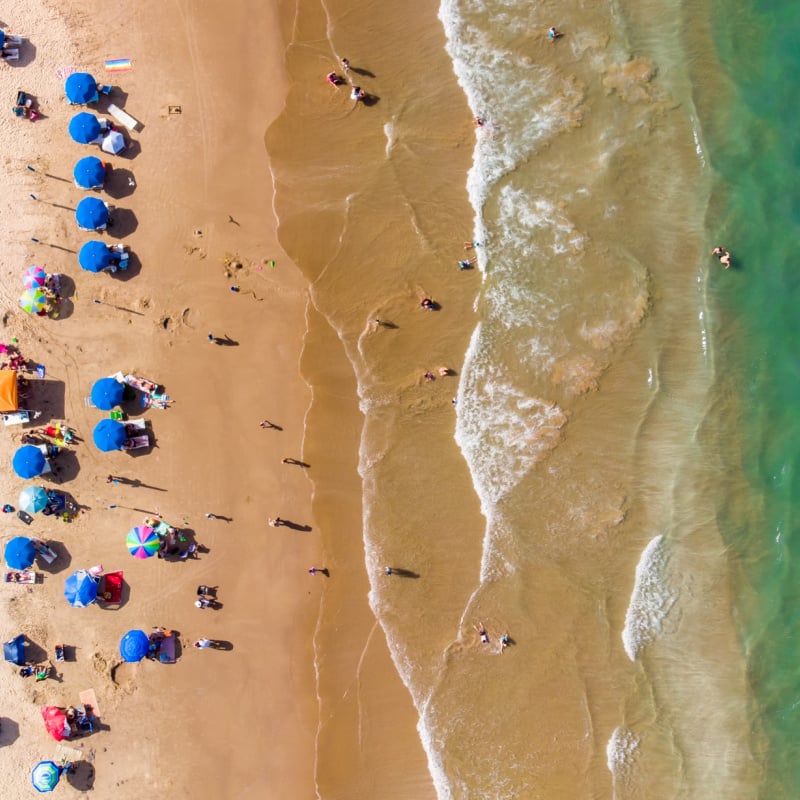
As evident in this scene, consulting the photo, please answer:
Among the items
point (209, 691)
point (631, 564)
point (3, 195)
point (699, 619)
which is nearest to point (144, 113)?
point (3, 195)

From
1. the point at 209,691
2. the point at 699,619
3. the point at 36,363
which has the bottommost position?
the point at 209,691

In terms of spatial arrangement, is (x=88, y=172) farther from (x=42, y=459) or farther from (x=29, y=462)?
(x=29, y=462)

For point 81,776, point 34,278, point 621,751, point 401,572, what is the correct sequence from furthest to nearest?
point 81,776 → point 34,278 → point 401,572 → point 621,751

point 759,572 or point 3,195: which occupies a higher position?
point 3,195

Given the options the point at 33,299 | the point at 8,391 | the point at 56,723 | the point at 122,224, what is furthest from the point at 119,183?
the point at 56,723

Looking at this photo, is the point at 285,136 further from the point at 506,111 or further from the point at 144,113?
the point at 506,111

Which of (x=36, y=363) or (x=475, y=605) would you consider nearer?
(x=475, y=605)
